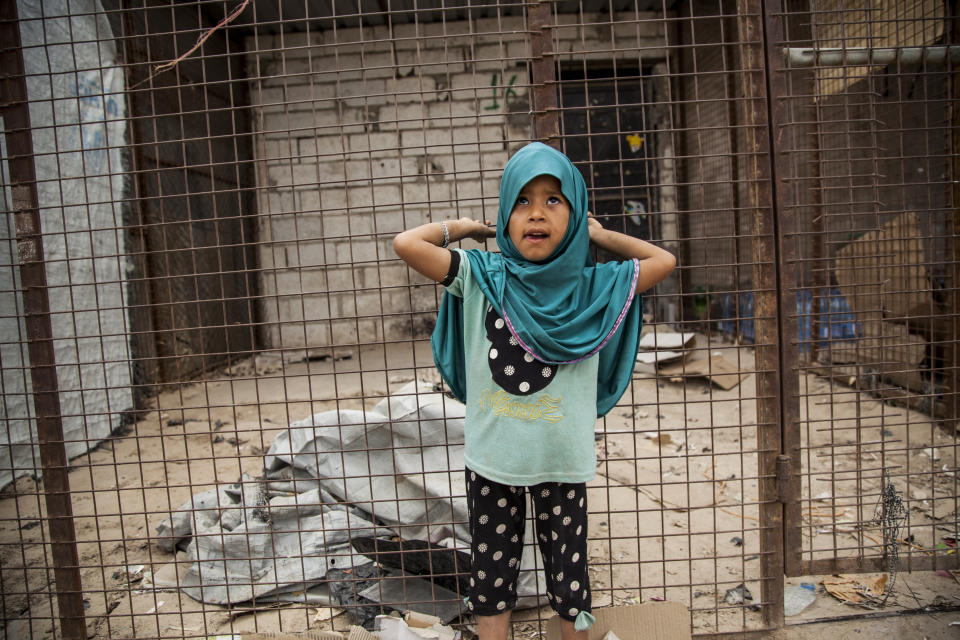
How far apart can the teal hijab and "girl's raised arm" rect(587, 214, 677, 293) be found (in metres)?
0.04

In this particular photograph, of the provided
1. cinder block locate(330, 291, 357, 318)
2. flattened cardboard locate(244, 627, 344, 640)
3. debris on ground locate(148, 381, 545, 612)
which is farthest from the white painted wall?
cinder block locate(330, 291, 357, 318)

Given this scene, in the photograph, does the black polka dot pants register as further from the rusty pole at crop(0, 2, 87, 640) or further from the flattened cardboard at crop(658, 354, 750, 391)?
the flattened cardboard at crop(658, 354, 750, 391)

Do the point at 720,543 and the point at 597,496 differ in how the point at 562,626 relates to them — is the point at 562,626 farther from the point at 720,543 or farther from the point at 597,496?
the point at 597,496

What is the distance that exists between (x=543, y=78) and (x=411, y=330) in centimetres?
126

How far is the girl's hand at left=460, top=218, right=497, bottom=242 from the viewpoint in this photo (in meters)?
1.95

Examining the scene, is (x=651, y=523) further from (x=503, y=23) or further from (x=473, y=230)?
(x=503, y=23)

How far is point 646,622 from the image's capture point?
2.20 m

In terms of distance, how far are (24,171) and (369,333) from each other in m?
6.48

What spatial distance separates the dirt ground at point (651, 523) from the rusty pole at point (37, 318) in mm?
104

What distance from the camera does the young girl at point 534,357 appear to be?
177 cm

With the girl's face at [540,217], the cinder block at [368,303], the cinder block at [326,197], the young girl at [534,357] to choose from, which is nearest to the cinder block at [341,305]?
the cinder block at [368,303]

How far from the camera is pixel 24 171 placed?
2.32m

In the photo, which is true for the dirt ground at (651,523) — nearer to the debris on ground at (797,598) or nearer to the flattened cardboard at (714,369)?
the debris on ground at (797,598)

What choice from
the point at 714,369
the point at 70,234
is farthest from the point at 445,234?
the point at 714,369
